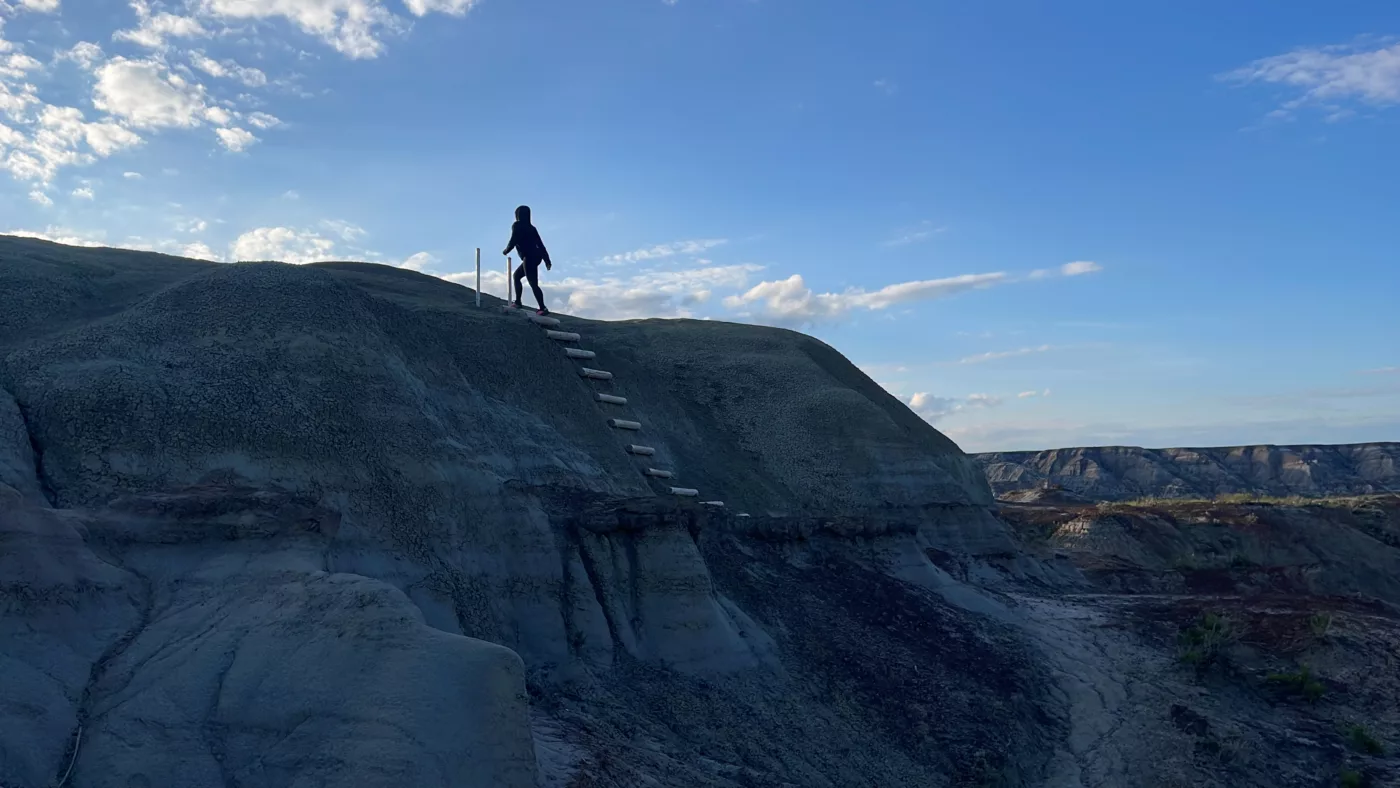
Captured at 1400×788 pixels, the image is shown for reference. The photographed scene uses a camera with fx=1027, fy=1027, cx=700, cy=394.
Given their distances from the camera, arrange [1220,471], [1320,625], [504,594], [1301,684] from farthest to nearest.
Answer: [1220,471], [1320,625], [1301,684], [504,594]

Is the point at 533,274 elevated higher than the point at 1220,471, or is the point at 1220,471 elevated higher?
the point at 533,274

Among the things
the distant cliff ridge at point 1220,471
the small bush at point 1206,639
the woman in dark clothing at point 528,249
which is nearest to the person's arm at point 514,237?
the woman in dark clothing at point 528,249

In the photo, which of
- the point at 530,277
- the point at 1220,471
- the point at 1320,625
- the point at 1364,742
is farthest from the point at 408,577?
the point at 1220,471

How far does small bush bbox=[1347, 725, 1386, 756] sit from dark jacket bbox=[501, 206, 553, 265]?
15.2m

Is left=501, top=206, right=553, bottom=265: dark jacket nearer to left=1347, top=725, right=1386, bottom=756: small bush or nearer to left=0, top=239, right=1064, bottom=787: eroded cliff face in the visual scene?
left=0, top=239, right=1064, bottom=787: eroded cliff face

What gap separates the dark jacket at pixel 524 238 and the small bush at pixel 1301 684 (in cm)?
1453

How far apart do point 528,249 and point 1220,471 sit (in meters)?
75.6

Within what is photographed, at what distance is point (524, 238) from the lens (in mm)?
18594

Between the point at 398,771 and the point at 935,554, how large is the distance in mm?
17230

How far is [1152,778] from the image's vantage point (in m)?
13.7

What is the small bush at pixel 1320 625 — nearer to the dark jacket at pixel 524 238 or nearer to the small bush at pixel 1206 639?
the small bush at pixel 1206 639

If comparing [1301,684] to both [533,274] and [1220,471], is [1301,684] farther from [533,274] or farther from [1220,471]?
[1220,471]

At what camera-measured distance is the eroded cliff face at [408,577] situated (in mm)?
7004

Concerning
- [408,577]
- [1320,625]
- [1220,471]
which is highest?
[1220,471]
